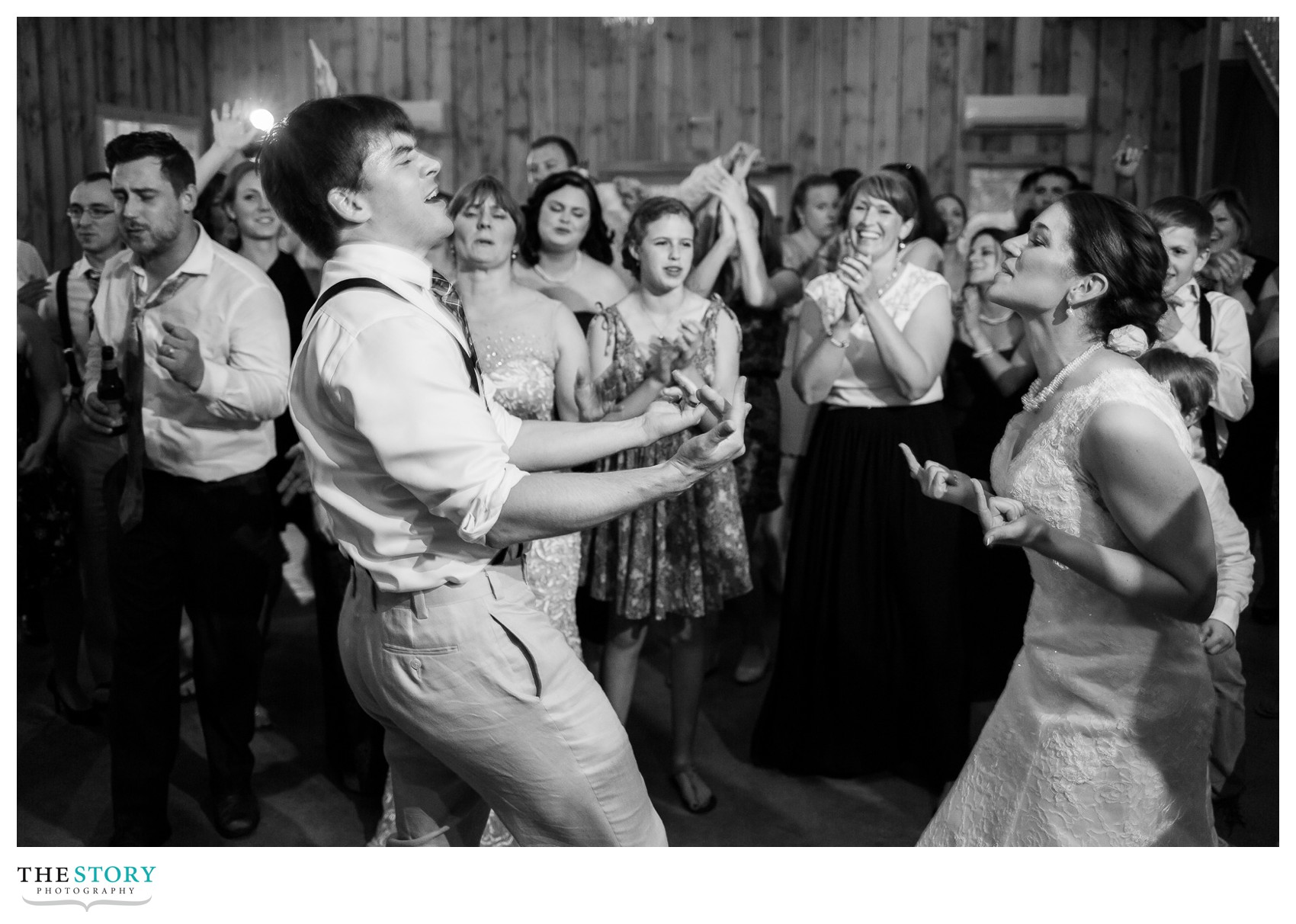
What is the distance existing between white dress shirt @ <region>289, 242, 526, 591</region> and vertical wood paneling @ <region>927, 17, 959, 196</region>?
661 centimetres

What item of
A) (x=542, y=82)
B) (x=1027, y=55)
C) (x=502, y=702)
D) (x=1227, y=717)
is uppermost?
(x=1027, y=55)

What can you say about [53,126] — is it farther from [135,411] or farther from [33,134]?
[135,411]

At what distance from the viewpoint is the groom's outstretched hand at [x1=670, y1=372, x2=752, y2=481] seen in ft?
4.53

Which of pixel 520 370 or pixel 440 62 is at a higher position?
pixel 440 62

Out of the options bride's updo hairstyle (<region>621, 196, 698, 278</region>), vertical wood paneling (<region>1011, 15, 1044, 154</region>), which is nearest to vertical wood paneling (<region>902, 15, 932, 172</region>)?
vertical wood paneling (<region>1011, 15, 1044, 154</region>)

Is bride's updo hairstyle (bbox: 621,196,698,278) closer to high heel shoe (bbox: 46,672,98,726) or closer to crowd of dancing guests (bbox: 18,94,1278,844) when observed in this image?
crowd of dancing guests (bbox: 18,94,1278,844)

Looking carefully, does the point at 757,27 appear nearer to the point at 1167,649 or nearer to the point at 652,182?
the point at 652,182

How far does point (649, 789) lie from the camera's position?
9.83 ft

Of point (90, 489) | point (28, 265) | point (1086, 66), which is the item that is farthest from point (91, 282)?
point (1086, 66)

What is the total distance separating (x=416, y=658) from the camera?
150 centimetres

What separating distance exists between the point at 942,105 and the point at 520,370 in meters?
5.75

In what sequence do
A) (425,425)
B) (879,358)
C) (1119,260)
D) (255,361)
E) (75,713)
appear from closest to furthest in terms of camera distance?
(425,425), (1119,260), (255,361), (879,358), (75,713)

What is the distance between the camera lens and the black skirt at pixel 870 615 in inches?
113

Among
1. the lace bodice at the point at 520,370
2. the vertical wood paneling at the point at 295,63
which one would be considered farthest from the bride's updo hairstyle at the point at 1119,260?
the vertical wood paneling at the point at 295,63
